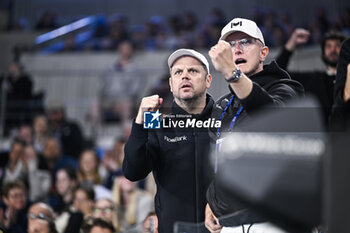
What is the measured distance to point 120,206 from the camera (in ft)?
A: 17.9

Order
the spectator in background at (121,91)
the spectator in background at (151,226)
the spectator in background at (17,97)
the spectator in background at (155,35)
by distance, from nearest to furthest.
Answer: the spectator in background at (151,226), the spectator in background at (121,91), the spectator in background at (17,97), the spectator in background at (155,35)

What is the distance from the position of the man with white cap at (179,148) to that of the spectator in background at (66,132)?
5.08 metres

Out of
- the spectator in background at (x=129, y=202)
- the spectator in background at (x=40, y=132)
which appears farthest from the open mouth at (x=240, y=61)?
the spectator in background at (x=40, y=132)

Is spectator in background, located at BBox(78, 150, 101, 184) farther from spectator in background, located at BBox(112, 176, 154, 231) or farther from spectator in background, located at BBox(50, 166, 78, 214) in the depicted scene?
spectator in background, located at BBox(112, 176, 154, 231)

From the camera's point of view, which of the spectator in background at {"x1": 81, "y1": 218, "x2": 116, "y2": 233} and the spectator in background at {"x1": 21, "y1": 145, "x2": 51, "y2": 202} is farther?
the spectator in background at {"x1": 21, "y1": 145, "x2": 51, "y2": 202}

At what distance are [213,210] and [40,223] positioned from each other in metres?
2.69

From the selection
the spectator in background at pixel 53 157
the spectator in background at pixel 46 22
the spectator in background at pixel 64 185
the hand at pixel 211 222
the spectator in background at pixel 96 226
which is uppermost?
the spectator in background at pixel 46 22

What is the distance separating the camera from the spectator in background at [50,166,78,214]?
612cm

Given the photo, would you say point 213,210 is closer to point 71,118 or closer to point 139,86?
point 139,86

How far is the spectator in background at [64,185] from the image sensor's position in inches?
241

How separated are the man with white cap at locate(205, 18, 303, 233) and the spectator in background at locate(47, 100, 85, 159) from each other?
5365mm

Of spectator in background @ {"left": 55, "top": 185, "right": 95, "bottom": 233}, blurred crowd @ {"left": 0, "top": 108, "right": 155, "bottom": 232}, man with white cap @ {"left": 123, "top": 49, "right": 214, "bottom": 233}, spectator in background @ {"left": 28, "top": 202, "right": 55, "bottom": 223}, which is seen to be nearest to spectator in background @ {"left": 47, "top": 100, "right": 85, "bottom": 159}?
blurred crowd @ {"left": 0, "top": 108, "right": 155, "bottom": 232}

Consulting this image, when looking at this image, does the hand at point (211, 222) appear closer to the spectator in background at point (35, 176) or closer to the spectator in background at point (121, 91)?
the spectator in background at point (35, 176)

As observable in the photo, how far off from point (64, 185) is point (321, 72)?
12.4 feet
